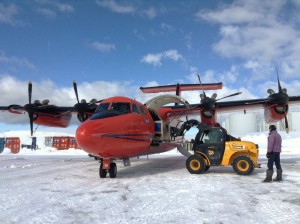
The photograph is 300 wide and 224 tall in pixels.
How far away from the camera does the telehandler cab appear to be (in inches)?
410

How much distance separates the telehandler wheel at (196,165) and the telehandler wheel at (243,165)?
4.02ft

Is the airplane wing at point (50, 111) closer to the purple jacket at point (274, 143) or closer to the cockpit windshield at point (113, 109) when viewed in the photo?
the cockpit windshield at point (113, 109)

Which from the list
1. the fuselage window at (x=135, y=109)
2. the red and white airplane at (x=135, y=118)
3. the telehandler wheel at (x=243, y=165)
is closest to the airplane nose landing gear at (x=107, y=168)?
the red and white airplane at (x=135, y=118)

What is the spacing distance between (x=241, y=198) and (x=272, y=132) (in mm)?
3969

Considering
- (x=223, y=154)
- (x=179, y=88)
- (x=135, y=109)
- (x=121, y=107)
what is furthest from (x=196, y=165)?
(x=179, y=88)

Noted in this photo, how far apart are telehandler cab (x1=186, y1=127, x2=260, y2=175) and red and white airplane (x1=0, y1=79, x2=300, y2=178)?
212 cm

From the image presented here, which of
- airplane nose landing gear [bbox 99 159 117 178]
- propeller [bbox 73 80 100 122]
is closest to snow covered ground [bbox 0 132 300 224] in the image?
airplane nose landing gear [bbox 99 159 117 178]

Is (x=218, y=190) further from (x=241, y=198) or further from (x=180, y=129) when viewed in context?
(x=180, y=129)

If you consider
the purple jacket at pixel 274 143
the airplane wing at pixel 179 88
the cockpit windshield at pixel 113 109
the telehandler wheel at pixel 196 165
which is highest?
the airplane wing at pixel 179 88

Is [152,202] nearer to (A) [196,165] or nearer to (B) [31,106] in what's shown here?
(A) [196,165]

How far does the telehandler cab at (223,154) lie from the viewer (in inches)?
410

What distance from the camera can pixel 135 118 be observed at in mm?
10938

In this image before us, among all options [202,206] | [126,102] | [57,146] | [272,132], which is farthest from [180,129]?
[57,146]

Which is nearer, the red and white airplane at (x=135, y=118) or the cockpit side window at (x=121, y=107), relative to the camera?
the red and white airplane at (x=135, y=118)
